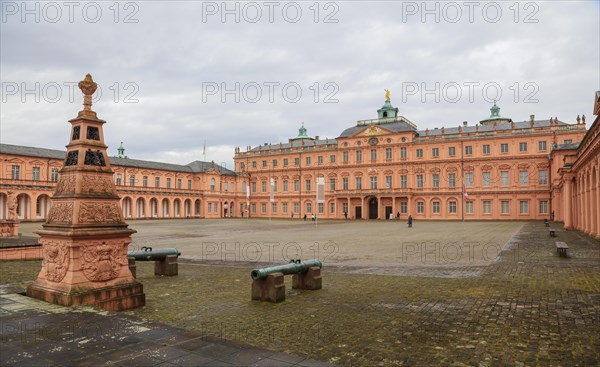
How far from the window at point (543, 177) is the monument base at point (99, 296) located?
59.6 meters

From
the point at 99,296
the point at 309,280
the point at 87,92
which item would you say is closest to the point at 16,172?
the point at 87,92

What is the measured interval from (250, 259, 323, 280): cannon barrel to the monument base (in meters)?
2.22

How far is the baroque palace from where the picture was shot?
5466 cm

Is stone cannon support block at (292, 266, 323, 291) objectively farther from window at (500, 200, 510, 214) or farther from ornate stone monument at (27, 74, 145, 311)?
window at (500, 200, 510, 214)

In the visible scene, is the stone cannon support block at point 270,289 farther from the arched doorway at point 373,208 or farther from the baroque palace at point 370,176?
the arched doorway at point 373,208

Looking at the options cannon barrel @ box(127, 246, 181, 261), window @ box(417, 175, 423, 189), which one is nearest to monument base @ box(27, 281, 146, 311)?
cannon barrel @ box(127, 246, 181, 261)

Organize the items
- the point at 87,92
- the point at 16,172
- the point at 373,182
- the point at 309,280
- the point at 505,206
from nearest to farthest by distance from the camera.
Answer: the point at 87,92, the point at 309,280, the point at 16,172, the point at 505,206, the point at 373,182

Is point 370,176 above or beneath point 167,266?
above

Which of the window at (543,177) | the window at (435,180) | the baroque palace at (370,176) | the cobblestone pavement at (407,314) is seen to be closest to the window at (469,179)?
the baroque palace at (370,176)

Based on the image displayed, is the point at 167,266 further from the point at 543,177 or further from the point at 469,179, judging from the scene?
the point at 469,179

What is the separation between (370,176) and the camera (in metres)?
69.7

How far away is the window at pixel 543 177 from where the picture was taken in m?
56.8

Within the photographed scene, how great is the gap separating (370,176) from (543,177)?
24032 mm

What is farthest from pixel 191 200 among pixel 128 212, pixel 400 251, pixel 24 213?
pixel 400 251
